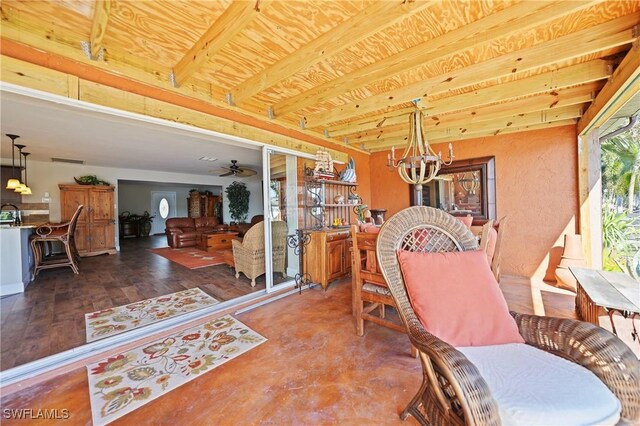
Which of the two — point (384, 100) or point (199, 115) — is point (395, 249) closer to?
point (384, 100)

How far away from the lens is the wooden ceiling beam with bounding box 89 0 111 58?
1.49 m

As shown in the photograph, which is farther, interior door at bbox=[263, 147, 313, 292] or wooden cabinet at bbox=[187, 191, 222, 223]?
wooden cabinet at bbox=[187, 191, 222, 223]

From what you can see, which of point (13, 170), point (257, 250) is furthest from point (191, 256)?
point (13, 170)

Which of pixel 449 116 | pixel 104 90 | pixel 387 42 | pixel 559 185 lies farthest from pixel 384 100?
pixel 559 185

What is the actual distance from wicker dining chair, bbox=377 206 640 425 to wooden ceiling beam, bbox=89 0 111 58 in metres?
2.30

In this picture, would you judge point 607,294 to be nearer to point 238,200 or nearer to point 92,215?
point 238,200

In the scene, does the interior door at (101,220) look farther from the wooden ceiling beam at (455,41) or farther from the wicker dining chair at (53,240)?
the wooden ceiling beam at (455,41)

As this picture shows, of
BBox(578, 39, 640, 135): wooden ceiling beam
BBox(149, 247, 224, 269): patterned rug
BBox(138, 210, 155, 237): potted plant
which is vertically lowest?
BBox(149, 247, 224, 269): patterned rug

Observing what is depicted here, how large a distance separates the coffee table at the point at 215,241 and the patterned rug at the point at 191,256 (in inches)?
8.2

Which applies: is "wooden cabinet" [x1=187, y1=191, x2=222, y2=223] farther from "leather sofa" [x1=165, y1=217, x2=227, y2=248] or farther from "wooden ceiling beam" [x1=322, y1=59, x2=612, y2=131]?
"wooden ceiling beam" [x1=322, y1=59, x2=612, y2=131]

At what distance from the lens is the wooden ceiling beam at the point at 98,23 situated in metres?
1.49

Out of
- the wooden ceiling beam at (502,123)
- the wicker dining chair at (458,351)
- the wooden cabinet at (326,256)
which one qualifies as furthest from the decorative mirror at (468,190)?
the wicker dining chair at (458,351)

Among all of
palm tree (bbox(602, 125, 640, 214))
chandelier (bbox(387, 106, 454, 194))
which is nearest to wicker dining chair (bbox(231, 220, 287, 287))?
chandelier (bbox(387, 106, 454, 194))

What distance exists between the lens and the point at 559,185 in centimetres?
365
